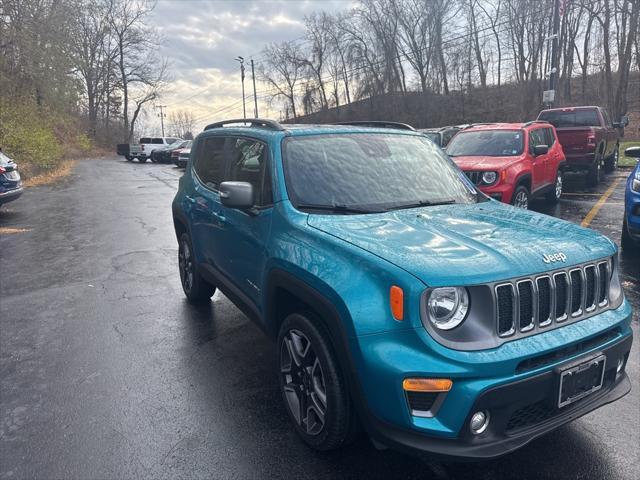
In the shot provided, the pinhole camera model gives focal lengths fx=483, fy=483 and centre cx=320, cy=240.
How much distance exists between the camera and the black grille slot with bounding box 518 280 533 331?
7.42 feet

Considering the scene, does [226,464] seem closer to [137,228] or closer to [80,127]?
[137,228]

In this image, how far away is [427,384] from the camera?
2.10 metres

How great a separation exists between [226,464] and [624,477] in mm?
2118

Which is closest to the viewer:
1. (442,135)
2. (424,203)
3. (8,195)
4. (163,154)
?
(424,203)

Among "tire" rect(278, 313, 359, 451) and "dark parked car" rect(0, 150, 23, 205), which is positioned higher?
"dark parked car" rect(0, 150, 23, 205)

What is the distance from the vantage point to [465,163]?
8.77m

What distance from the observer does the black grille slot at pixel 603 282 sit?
2.63m

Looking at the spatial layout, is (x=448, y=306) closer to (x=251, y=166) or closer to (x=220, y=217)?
Answer: (x=251, y=166)

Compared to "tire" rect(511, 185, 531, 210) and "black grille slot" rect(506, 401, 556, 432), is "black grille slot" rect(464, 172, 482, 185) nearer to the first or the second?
"tire" rect(511, 185, 531, 210)

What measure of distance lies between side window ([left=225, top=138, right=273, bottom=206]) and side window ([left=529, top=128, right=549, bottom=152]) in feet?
22.9

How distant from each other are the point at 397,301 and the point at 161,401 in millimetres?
2080

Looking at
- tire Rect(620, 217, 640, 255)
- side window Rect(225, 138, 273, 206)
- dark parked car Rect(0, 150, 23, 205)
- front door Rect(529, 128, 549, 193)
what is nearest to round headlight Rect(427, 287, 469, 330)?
side window Rect(225, 138, 273, 206)

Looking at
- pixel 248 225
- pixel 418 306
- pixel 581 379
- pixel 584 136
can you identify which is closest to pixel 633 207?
pixel 581 379

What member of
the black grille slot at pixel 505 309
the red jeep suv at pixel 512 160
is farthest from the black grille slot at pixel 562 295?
the red jeep suv at pixel 512 160
